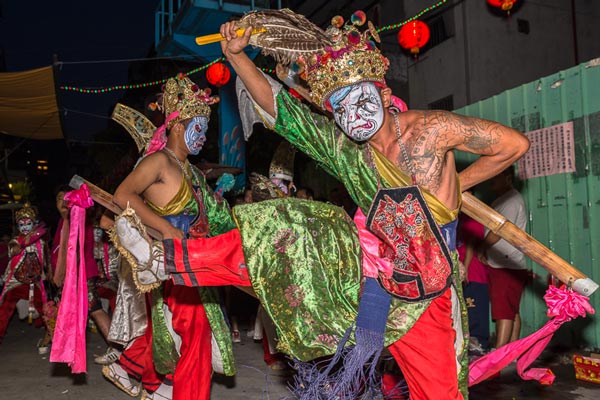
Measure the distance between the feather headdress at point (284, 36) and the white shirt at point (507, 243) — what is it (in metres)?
3.21

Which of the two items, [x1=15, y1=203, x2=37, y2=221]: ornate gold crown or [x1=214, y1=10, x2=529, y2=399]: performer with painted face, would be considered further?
[x1=15, y1=203, x2=37, y2=221]: ornate gold crown

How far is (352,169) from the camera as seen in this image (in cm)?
261

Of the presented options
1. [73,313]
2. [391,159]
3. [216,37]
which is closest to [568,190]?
[391,159]

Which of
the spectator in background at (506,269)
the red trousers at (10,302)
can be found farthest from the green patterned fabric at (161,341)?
the red trousers at (10,302)

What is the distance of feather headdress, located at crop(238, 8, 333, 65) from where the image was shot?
2.57 meters

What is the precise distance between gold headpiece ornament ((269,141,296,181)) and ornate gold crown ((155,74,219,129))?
5.46ft

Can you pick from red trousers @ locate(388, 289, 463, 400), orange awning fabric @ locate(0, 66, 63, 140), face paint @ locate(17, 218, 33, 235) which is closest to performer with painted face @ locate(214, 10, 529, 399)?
red trousers @ locate(388, 289, 463, 400)

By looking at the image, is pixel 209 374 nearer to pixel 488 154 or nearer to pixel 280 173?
pixel 488 154

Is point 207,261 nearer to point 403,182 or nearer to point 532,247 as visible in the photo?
point 403,182

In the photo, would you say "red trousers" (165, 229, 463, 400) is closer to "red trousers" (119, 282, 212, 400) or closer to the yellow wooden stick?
the yellow wooden stick

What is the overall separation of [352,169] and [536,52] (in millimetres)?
13359


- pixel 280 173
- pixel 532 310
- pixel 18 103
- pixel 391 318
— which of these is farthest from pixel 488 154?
pixel 18 103

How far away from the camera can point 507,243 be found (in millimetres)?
5227

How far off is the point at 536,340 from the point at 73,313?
8.36 ft
